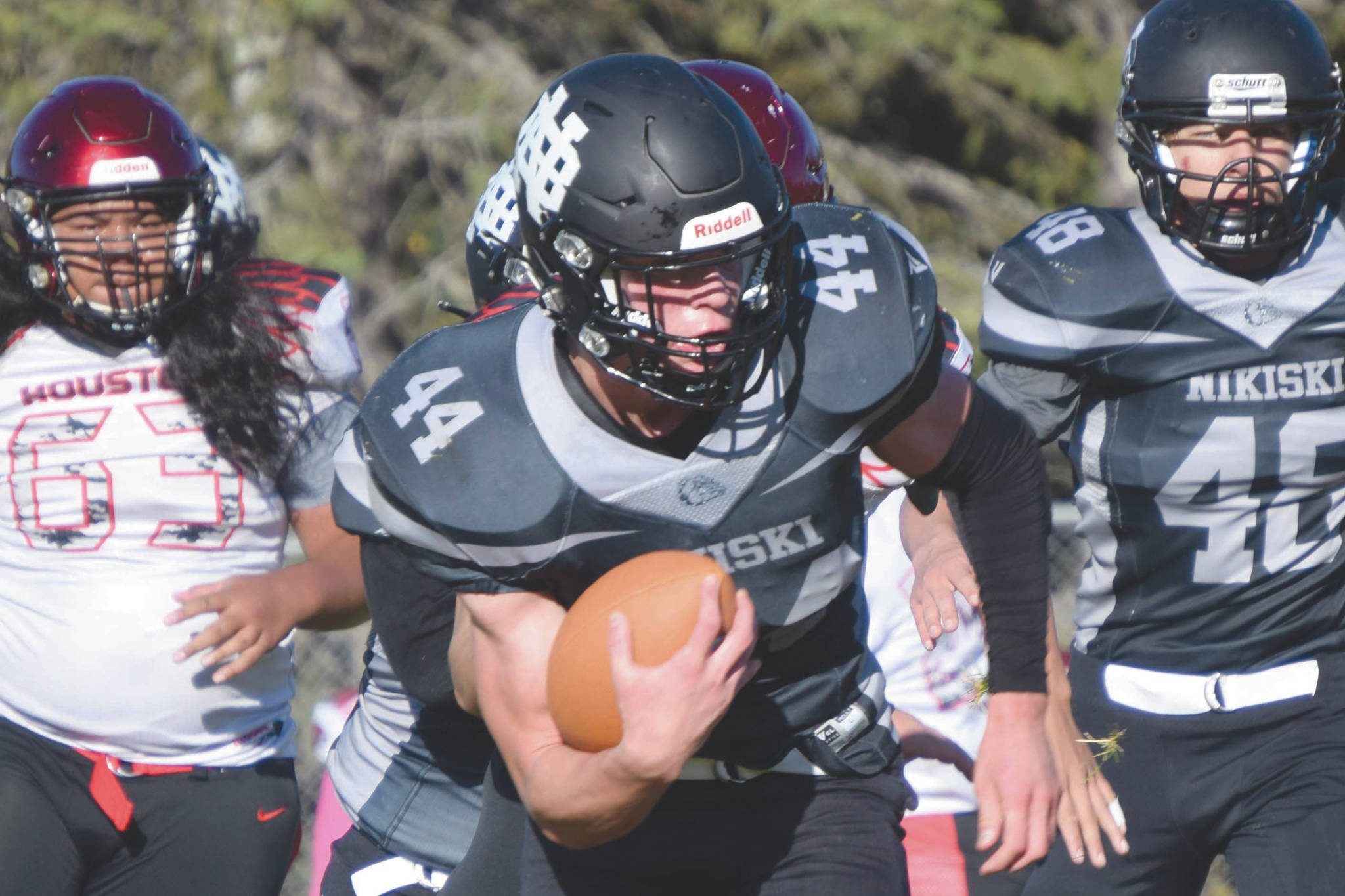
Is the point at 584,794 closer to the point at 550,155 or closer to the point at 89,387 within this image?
the point at 550,155

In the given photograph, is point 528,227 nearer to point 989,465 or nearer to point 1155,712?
point 989,465

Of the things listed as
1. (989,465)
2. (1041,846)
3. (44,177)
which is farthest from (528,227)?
(44,177)

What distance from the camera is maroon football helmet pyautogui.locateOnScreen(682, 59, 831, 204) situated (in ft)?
12.3

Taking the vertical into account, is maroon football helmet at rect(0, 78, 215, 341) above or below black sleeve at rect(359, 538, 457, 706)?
above

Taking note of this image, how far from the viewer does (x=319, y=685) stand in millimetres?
5848

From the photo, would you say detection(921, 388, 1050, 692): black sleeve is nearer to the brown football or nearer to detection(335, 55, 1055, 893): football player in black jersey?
detection(335, 55, 1055, 893): football player in black jersey

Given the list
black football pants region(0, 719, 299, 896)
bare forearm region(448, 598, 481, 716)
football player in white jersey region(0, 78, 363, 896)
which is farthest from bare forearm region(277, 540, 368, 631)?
bare forearm region(448, 598, 481, 716)

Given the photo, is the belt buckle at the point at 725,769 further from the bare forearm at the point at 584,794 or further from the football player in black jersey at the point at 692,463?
the bare forearm at the point at 584,794

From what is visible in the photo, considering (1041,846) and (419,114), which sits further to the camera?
(419,114)

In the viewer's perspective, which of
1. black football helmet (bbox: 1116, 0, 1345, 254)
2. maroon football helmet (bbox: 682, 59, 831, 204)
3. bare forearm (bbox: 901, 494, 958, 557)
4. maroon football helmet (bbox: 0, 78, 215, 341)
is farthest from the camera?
maroon football helmet (bbox: 682, 59, 831, 204)

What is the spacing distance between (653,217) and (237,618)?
5.09ft

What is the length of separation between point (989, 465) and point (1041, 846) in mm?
630

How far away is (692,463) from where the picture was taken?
2.54 m

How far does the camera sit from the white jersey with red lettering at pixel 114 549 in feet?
11.6
